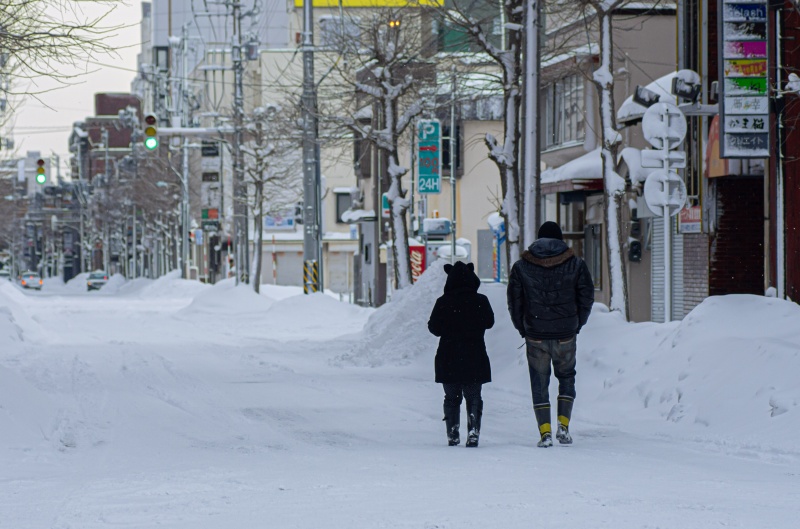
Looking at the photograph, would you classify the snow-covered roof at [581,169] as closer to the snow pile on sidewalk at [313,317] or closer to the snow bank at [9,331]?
the snow pile on sidewalk at [313,317]

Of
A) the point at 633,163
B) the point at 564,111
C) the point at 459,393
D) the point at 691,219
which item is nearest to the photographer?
the point at 459,393

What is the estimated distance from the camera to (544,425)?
1095 centimetres

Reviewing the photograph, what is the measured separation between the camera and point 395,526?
22.5 feet

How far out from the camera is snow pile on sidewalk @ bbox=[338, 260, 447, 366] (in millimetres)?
21734

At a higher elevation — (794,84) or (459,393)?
(794,84)

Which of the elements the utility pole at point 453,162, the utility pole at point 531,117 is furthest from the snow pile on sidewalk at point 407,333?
the utility pole at point 453,162

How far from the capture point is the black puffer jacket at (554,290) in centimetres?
1094

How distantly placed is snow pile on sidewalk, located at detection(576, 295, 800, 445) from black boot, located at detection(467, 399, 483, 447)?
2025 mm

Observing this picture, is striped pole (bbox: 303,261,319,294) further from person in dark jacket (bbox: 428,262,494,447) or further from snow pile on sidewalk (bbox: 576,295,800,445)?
person in dark jacket (bbox: 428,262,494,447)

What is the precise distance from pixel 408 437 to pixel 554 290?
Answer: 6.64ft

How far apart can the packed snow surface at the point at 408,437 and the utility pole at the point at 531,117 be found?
73.3 inches

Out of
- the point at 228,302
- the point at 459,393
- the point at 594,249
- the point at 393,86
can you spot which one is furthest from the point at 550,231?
the point at 228,302

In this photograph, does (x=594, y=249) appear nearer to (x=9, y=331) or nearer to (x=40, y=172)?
(x=9, y=331)

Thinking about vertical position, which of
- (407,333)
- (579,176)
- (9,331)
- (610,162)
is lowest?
(9,331)
